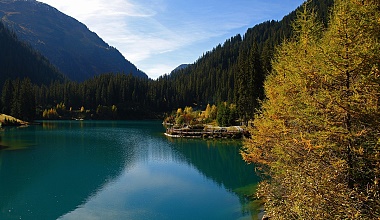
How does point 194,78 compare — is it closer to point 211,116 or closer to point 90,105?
point 90,105

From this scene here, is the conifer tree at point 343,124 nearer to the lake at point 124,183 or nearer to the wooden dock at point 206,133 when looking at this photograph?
the lake at point 124,183

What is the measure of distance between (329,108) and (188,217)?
14385 mm

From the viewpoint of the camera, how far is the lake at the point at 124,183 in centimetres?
2253

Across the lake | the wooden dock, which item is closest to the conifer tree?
the lake

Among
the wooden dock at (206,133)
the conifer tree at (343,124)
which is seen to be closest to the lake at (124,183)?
the wooden dock at (206,133)

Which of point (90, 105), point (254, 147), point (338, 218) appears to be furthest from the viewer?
point (90, 105)

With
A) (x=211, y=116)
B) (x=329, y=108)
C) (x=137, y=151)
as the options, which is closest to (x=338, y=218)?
(x=329, y=108)

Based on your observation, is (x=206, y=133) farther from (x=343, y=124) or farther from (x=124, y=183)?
(x=343, y=124)

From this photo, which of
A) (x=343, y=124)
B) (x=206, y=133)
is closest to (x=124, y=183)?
(x=343, y=124)

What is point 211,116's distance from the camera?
88.1 metres

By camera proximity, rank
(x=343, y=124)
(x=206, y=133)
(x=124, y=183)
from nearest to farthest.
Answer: (x=343, y=124) < (x=124, y=183) < (x=206, y=133)

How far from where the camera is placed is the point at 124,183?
3186 cm

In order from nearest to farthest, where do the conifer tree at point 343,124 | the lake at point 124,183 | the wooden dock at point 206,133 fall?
the conifer tree at point 343,124
the lake at point 124,183
the wooden dock at point 206,133

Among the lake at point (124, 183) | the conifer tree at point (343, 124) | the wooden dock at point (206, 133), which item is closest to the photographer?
the conifer tree at point (343, 124)
